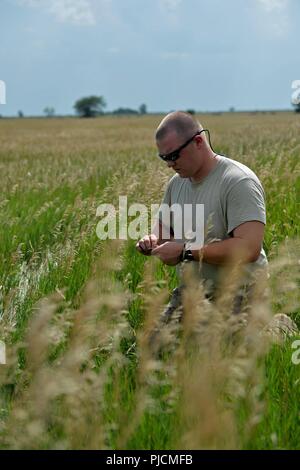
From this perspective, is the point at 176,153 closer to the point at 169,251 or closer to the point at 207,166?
the point at 207,166

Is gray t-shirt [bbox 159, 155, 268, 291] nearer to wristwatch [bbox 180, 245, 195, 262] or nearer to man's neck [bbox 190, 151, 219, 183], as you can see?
man's neck [bbox 190, 151, 219, 183]

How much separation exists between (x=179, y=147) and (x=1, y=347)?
1372mm

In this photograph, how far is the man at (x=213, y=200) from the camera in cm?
313

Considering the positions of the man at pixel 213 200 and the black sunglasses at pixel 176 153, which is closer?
Answer: the man at pixel 213 200

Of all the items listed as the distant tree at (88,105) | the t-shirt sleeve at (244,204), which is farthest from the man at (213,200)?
the distant tree at (88,105)

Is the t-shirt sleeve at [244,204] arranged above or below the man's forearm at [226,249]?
above

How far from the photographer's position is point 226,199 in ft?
10.8

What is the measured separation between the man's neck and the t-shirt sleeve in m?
0.25

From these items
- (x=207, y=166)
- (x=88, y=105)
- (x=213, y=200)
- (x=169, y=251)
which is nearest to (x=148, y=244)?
(x=169, y=251)

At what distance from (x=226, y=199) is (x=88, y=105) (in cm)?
13343

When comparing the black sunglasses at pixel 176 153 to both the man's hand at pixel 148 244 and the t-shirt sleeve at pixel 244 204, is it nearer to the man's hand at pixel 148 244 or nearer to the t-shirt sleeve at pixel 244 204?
the t-shirt sleeve at pixel 244 204

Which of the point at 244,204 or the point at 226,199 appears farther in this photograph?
the point at 226,199

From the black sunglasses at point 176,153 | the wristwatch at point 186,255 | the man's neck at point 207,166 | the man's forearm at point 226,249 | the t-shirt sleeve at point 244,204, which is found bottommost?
the wristwatch at point 186,255
